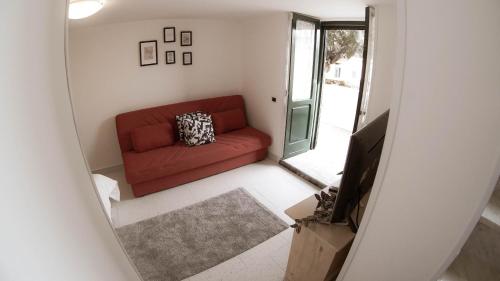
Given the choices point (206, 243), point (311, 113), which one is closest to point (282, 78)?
point (311, 113)

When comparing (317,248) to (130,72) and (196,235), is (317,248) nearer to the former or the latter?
(196,235)

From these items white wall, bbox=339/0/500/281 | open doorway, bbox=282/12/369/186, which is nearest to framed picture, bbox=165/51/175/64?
open doorway, bbox=282/12/369/186

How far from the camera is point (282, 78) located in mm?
3758

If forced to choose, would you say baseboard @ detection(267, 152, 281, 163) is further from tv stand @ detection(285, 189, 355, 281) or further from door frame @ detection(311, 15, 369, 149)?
tv stand @ detection(285, 189, 355, 281)

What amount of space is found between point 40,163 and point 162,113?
357 centimetres

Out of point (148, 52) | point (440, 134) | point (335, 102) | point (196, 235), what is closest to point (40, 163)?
point (440, 134)

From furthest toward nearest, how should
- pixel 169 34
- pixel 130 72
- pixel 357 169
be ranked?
pixel 169 34 < pixel 130 72 < pixel 357 169

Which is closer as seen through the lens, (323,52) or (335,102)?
(323,52)

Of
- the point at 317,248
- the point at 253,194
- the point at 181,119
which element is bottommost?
the point at 253,194

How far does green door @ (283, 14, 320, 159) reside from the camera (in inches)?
144

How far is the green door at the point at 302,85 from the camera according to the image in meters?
3.67

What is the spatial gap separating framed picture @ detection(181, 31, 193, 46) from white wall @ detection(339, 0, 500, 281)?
3875 millimetres

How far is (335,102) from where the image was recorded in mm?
6332

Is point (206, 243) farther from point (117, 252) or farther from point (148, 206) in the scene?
point (117, 252)
